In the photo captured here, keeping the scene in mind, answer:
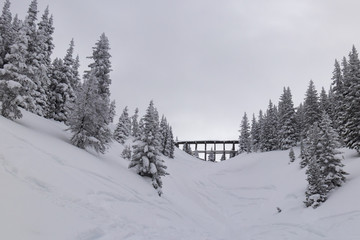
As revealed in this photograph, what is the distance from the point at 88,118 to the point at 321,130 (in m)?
19.7

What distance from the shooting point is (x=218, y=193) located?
41562mm

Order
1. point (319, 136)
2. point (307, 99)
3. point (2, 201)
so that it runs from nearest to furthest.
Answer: point (2, 201) → point (319, 136) → point (307, 99)

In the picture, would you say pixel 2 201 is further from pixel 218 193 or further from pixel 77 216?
pixel 218 193

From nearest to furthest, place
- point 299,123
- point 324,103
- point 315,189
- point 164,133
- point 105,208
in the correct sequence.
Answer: point 105,208 < point 315,189 < point 324,103 < point 299,123 < point 164,133

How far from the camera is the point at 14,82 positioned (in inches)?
753

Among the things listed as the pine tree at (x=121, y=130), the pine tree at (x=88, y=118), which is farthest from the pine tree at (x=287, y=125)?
the pine tree at (x=88, y=118)

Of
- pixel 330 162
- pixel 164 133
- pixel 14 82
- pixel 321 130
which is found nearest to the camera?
pixel 14 82

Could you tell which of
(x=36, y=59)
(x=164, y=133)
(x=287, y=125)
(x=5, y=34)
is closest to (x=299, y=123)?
(x=287, y=125)

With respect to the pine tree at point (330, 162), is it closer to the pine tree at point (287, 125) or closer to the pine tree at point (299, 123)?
the pine tree at point (287, 125)

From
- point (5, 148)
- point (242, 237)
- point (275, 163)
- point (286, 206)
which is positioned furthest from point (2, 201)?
point (275, 163)

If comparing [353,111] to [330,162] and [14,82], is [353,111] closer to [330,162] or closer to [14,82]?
[330,162]

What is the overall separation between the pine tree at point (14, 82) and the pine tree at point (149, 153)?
9378 mm

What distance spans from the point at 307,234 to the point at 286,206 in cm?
797

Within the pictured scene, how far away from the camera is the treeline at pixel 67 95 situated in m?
20.1
